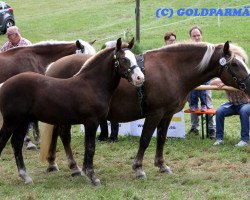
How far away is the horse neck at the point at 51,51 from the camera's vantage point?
8.48 m

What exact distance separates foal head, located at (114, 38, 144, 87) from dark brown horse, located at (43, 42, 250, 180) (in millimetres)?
580

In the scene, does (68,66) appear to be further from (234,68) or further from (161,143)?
(234,68)

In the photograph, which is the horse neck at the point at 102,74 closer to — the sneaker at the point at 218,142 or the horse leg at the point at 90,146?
the horse leg at the point at 90,146

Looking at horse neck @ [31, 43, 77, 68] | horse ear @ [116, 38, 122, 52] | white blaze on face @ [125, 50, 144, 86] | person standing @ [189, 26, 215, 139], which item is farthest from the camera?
person standing @ [189, 26, 215, 139]

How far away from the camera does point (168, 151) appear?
28.0 ft

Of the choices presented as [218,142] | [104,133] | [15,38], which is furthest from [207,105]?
[15,38]

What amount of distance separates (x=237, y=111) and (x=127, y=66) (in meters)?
3.19

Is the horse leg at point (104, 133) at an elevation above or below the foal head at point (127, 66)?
below

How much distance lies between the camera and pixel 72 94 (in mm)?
6375

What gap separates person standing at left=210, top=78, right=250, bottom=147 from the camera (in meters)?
8.66

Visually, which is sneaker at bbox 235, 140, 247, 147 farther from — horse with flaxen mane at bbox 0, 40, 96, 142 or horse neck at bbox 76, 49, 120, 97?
horse with flaxen mane at bbox 0, 40, 96, 142

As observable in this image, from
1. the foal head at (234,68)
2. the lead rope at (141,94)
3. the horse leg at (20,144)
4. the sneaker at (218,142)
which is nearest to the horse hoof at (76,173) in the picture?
the horse leg at (20,144)

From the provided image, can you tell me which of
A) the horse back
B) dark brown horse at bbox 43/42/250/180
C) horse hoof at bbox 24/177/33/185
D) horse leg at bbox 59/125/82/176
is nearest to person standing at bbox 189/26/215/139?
dark brown horse at bbox 43/42/250/180

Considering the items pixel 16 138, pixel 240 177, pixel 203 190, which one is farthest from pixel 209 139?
pixel 16 138
